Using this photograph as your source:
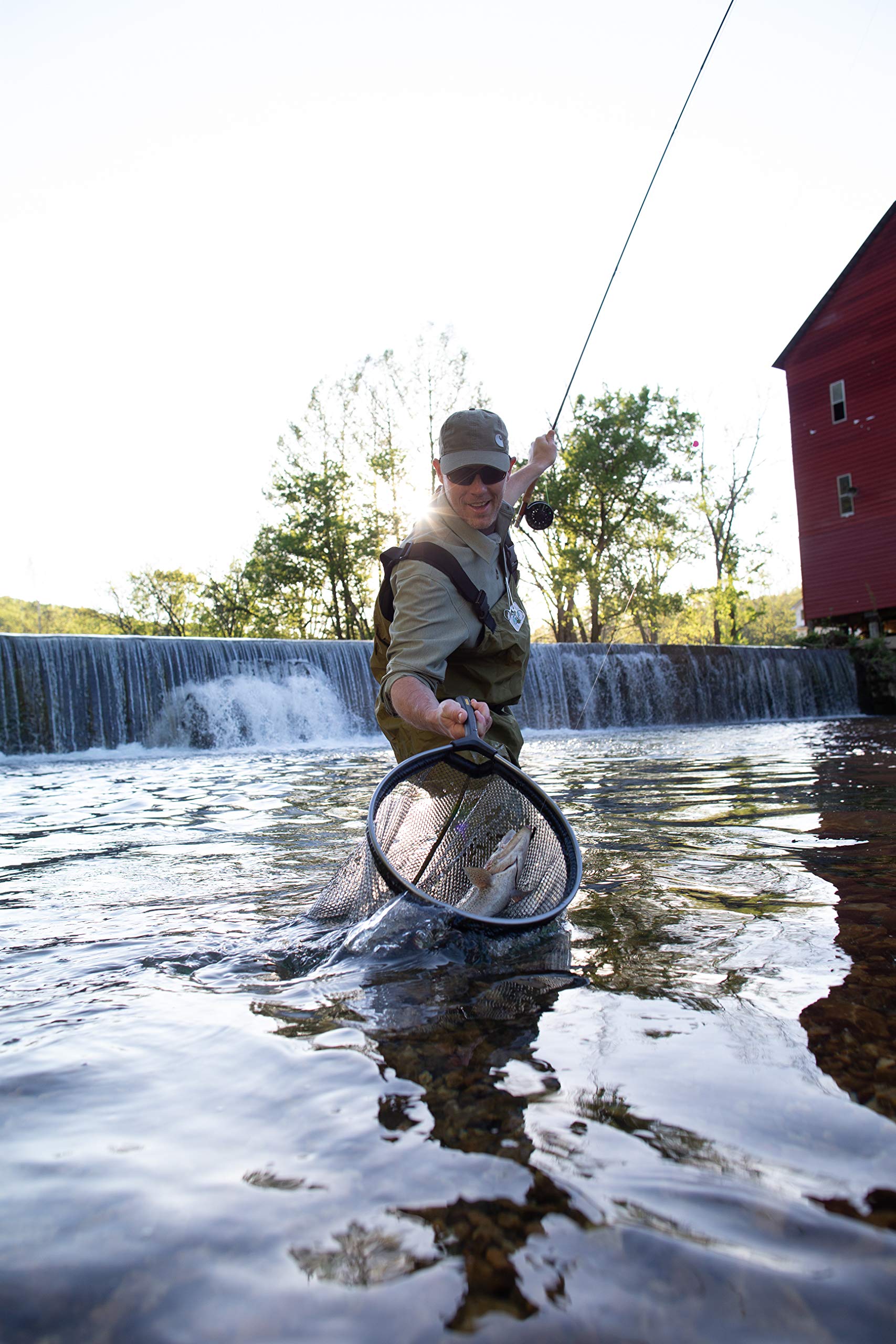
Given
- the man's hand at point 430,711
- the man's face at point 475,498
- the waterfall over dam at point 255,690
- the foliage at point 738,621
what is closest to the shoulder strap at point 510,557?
the man's face at point 475,498

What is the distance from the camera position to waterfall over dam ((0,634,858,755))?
15641mm

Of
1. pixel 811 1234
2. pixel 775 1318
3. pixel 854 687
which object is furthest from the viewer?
pixel 854 687

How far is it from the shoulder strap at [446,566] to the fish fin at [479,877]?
85 centimetres

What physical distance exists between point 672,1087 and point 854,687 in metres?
27.3

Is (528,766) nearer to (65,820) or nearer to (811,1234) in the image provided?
(65,820)

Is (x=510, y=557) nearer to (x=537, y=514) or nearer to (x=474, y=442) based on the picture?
(x=474, y=442)

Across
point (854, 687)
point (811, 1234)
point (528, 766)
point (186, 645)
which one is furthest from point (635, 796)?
point (854, 687)

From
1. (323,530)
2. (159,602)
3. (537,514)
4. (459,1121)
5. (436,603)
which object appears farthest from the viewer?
(159,602)

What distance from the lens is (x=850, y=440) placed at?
27391mm

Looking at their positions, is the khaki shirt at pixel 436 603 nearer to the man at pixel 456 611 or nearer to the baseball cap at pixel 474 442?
the man at pixel 456 611

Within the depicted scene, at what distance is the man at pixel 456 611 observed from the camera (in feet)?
9.50

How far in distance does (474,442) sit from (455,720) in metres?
1.05

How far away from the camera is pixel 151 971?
2.67 meters

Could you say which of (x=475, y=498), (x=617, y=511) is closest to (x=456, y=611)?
(x=475, y=498)
